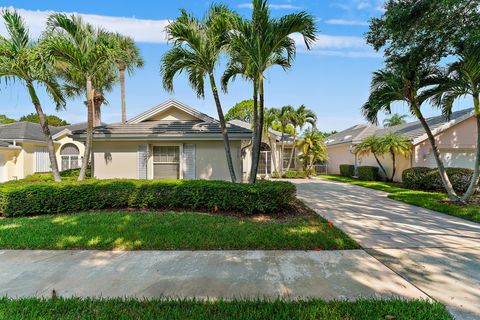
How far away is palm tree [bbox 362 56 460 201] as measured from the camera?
844 cm

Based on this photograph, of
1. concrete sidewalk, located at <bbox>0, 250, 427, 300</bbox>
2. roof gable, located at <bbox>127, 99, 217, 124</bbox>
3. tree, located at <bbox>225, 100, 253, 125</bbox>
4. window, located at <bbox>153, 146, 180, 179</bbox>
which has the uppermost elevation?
tree, located at <bbox>225, 100, 253, 125</bbox>

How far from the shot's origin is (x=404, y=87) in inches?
336

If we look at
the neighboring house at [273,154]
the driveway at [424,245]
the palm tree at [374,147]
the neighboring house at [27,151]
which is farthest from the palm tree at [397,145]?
the neighboring house at [27,151]

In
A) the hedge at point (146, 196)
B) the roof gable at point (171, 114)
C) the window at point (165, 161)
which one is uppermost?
the roof gable at point (171, 114)

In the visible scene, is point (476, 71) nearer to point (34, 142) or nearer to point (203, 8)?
point (203, 8)

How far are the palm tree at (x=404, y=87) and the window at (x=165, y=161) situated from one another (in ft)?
27.5

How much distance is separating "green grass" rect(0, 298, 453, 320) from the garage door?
15.1m

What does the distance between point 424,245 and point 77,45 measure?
1167cm

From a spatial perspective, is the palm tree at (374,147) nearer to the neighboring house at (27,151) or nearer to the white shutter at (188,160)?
the white shutter at (188,160)

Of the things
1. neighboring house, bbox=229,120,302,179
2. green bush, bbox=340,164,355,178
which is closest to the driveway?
neighboring house, bbox=229,120,302,179

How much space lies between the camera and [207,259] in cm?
412

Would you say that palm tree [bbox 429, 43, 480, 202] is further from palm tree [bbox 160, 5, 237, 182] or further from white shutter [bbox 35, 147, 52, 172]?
white shutter [bbox 35, 147, 52, 172]

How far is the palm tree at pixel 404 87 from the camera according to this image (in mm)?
8438

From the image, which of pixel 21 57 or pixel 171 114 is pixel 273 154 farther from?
pixel 21 57
